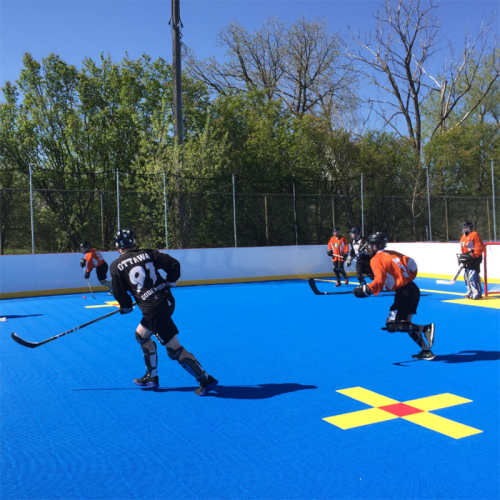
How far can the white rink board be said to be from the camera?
14.6 m

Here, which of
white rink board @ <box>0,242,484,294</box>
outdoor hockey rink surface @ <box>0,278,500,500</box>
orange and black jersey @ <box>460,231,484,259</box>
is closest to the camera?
outdoor hockey rink surface @ <box>0,278,500,500</box>

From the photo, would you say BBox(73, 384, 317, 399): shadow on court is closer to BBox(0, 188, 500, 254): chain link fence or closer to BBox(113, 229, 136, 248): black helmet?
BBox(113, 229, 136, 248): black helmet

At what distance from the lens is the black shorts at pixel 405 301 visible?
20.1 feet

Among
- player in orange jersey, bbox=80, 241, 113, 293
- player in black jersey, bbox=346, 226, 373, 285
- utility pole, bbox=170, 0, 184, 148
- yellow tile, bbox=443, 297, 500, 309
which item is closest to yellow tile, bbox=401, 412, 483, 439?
yellow tile, bbox=443, 297, 500, 309

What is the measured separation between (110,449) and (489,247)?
13.6 meters

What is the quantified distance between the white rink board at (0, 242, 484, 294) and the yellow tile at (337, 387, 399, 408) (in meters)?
11.8

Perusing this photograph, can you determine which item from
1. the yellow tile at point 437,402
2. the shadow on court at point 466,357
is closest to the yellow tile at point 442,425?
the yellow tile at point 437,402

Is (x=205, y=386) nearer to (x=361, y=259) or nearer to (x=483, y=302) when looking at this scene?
(x=483, y=302)

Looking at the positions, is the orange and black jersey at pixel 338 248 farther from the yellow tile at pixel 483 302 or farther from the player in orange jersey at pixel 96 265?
the player in orange jersey at pixel 96 265

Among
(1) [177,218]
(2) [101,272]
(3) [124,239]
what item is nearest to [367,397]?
(3) [124,239]

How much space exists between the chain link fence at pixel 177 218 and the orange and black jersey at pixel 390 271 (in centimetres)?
1155

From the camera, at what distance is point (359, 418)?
422 centimetres

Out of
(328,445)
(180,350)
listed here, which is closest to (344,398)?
(328,445)

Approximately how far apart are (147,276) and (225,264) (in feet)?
39.6
